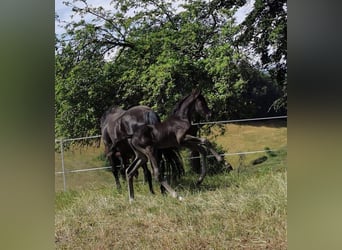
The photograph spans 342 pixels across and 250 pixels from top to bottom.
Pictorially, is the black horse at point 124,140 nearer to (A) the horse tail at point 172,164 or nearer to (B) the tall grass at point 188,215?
(A) the horse tail at point 172,164

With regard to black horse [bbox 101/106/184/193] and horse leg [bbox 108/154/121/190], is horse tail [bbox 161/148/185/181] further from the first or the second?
horse leg [bbox 108/154/121/190]

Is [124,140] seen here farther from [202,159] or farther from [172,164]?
[202,159]

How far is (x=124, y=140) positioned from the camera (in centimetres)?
350

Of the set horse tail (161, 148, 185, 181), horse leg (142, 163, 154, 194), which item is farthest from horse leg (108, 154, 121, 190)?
horse tail (161, 148, 185, 181)

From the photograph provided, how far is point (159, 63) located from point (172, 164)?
720 millimetres

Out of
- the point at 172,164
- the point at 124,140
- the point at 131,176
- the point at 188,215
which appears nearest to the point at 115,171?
the point at 131,176

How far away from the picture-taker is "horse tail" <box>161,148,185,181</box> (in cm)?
339

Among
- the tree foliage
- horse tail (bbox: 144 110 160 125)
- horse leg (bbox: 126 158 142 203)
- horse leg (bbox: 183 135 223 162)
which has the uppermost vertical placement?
the tree foliage

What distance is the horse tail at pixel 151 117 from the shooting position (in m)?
3.42

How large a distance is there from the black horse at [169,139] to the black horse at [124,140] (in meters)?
0.04
